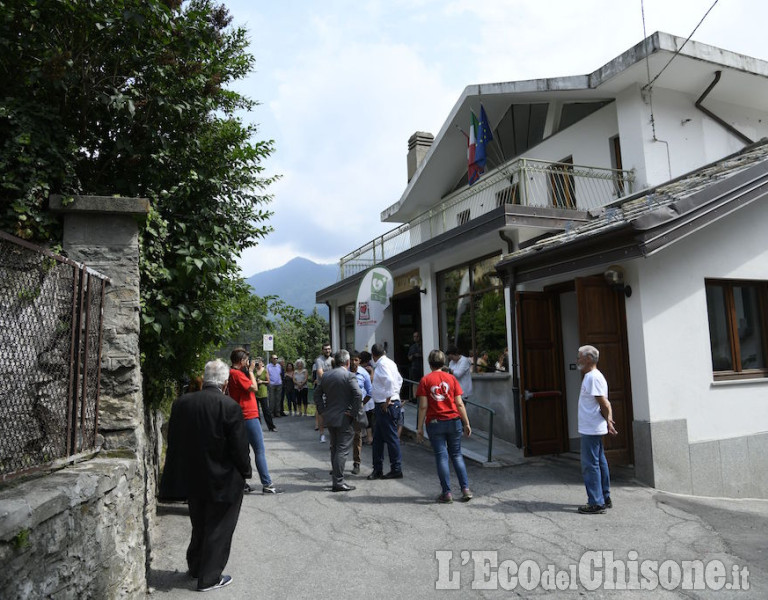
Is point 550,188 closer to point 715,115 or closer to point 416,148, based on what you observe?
point 715,115


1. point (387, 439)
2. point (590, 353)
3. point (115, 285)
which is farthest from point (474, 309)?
point (115, 285)

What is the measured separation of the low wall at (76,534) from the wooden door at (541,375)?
20.0 ft

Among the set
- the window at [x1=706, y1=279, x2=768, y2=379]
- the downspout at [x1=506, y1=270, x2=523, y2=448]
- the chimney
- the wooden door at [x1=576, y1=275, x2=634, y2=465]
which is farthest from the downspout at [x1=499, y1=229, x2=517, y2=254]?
the chimney

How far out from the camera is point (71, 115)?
17.6 ft

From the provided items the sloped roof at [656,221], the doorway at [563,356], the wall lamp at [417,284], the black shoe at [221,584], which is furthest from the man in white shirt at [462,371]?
the black shoe at [221,584]

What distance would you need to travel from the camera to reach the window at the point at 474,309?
11.9 m

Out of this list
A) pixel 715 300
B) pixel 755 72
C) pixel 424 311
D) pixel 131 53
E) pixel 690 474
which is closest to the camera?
pixel 131 53

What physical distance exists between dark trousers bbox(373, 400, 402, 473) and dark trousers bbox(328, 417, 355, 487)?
0.64 m

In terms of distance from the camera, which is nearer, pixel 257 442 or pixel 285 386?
pixel 257 442

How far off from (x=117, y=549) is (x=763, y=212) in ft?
31.0

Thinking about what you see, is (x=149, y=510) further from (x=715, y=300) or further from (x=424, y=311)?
(x=424, y=311)

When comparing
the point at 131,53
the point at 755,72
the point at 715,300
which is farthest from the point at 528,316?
the point at 755,72

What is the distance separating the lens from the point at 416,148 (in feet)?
70.1

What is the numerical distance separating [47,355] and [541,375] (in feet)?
23.6
